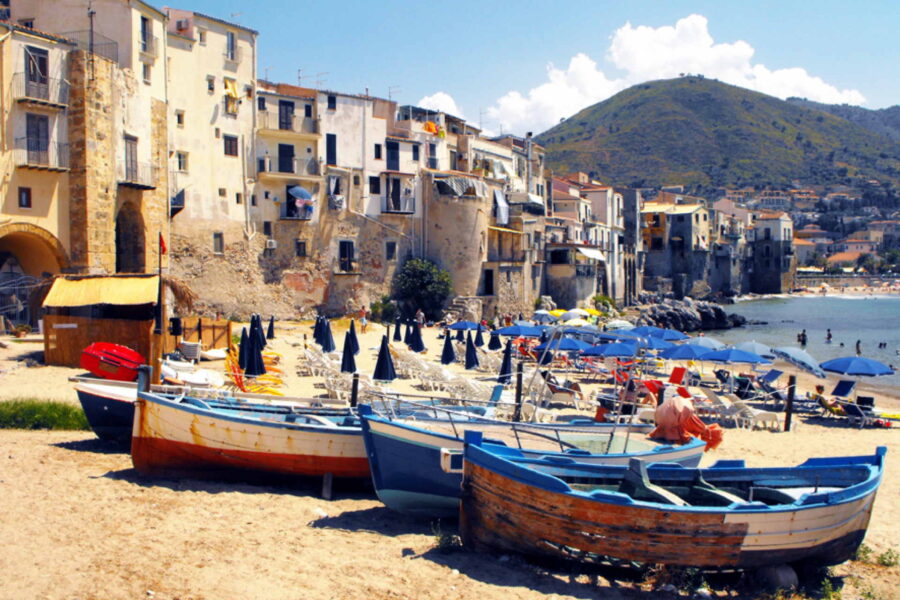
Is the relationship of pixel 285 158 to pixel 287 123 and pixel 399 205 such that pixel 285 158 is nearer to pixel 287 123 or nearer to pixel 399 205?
pixel 287 123

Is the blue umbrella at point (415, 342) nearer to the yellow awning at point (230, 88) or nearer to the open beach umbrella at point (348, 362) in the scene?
the open beach umbrella at point (348, 362)

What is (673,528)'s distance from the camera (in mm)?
8641

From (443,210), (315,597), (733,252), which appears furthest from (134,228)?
(733,252)

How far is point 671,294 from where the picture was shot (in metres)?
84.9

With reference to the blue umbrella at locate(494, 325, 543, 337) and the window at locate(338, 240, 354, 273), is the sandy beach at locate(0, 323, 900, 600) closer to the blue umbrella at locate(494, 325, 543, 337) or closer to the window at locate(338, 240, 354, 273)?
the blue umbrella at locate(494, 325, 543, 337)

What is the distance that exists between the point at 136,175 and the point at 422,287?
18.2 metres

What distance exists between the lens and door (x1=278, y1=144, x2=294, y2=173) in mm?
40375

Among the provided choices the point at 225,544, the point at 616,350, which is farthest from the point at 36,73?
the point at 225,544

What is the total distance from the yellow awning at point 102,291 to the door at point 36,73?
778 cm

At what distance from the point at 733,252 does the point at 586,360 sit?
77.1 meters

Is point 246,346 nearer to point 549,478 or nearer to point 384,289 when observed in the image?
point 549,478

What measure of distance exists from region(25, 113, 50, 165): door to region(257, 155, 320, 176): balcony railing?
13.9 m

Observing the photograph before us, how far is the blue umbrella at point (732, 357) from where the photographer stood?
2431cm

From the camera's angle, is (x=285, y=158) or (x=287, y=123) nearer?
(x=285, y=158)
